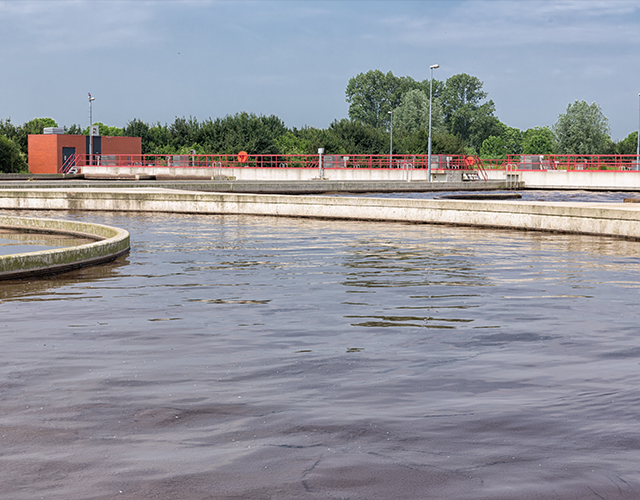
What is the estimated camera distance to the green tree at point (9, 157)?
63.7m

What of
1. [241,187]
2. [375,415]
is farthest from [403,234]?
[241,187]

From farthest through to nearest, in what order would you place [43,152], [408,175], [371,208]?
1. [43,152]
2. [408,175]
3. [371,208]

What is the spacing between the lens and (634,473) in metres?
4.02

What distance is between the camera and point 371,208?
918 inches

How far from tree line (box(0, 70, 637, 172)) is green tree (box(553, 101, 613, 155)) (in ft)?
0.45

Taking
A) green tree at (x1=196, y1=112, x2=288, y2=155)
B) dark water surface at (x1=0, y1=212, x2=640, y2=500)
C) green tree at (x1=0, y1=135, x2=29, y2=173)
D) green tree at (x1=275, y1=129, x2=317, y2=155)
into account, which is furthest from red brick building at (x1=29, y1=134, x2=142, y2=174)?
dark water surface at (x1=0, y1=212, x2=640, y2=500)

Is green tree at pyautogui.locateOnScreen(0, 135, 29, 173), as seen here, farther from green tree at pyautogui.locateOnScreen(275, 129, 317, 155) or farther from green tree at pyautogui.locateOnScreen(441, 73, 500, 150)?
green tree at pyautogui.locateOnScreen(441, 73, 500, 150)

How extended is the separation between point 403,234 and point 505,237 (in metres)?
2.42

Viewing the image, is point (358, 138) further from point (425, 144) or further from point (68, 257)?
point (68, 257)

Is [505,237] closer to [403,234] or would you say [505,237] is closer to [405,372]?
[403,234]

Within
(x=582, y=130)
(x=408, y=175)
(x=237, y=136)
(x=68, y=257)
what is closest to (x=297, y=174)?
(x=408, y=175)

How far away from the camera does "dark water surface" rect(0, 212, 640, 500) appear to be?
3973 millimetres

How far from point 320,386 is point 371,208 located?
704 inches

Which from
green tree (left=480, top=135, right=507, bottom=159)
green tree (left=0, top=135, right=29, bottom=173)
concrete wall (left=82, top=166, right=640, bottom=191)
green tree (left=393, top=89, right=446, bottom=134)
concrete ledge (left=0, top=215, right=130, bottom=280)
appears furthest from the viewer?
green tree (left=480, top=135, right=507, bottom=159)
